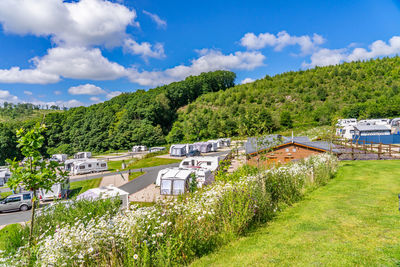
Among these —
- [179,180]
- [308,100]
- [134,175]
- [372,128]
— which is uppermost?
[308,100]

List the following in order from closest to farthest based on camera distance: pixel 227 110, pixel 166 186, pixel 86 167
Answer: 1. pixel 166 186
2. pixel 86 167
3. pixel 227 110

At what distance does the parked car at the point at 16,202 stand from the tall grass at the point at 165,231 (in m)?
15.1

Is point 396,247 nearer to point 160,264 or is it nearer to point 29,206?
point 160,264

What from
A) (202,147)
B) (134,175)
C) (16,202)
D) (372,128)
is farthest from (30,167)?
(372,128)

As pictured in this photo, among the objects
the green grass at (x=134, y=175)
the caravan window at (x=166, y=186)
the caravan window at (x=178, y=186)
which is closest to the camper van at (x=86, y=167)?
the green grass at (x=134, y=175)

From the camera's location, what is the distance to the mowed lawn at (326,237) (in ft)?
13.5

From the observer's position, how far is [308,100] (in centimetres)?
7331

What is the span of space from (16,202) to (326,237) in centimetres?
A: 1951

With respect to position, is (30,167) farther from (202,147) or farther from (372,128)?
(372,128)

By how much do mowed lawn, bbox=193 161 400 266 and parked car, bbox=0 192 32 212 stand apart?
17.5 metres

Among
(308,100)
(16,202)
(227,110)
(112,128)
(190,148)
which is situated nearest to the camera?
(16,202)

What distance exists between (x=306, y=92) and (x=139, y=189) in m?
76.5

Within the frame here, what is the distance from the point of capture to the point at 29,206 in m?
16.3

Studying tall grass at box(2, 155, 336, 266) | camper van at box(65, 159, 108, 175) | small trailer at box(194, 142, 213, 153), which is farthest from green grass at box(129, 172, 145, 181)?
tall grass at box(2, 155, 336, 266)
